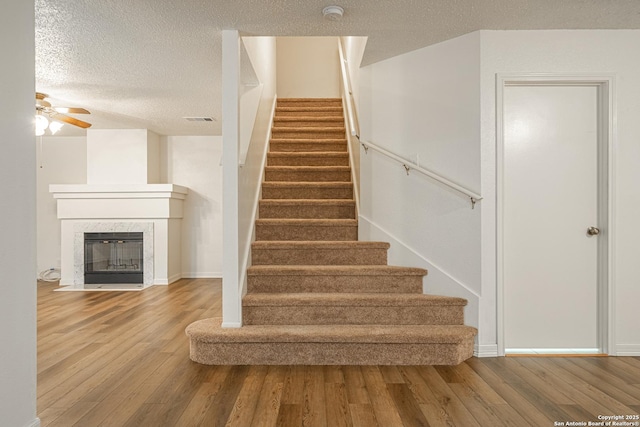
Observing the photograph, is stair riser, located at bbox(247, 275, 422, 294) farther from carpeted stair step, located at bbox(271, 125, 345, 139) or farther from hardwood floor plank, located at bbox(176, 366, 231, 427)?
carpeted stair step, located at bbox(271, 125, 345, 139)

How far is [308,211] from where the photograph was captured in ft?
13.8

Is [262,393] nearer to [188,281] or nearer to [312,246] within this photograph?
[312,246]

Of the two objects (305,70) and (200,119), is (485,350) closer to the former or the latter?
(200,119)

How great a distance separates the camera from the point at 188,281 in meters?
6.46

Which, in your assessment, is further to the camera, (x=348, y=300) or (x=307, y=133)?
(x=307, y=133)

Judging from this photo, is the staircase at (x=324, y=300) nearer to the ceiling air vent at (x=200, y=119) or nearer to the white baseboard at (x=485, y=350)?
the white baseboard at (x=485, y=350)

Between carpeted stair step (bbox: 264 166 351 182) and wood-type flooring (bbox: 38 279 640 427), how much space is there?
82.9 inches

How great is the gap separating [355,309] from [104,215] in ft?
15.7

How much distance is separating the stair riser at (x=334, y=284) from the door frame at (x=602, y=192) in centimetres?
68

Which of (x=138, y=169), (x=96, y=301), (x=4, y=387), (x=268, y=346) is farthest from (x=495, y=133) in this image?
(x=138, y=169)

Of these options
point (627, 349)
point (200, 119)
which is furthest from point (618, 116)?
point (200, 119)

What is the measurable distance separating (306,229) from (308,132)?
77.7 inches

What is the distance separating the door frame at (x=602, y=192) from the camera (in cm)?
297

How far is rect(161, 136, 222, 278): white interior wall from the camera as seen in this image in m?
6.83
